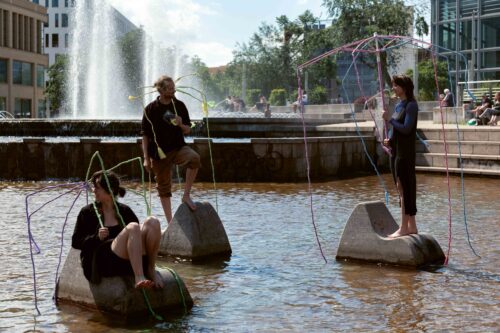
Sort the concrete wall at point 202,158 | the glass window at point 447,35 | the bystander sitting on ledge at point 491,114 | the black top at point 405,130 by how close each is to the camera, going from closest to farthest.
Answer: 1. the black top at point 405,130
2. the concrete wall at point 202,158
3. the bystander sitting on ledge at point 491,114
4. the glass window at point 447,35

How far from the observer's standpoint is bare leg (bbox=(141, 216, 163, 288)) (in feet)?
19.1

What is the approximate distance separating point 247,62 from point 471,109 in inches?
2995

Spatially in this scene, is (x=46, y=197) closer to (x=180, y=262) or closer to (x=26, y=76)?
(x=180, y=262)

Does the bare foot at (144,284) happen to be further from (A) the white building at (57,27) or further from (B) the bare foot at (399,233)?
(A) the white building at (57,27)

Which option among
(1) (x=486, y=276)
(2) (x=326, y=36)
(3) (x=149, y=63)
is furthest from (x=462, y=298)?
(2) (x=326, y=36)

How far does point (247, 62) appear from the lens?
102m

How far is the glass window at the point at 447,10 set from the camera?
62.0m

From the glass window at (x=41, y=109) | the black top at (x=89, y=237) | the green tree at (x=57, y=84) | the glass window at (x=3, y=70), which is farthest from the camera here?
the glass window at (x=41, y=109)

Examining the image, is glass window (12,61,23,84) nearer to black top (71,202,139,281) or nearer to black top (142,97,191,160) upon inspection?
black top (142,97,191,160)

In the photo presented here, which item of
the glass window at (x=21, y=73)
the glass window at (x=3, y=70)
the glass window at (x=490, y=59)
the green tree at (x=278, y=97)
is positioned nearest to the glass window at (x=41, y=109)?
the glass window at (x=21, y=73)

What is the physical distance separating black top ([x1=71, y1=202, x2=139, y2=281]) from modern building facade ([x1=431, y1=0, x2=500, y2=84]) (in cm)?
5227

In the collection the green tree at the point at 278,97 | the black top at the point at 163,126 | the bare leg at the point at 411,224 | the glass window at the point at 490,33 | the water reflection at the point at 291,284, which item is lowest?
the water reflection at the point at 291,284

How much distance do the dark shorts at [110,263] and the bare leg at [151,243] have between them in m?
0.05

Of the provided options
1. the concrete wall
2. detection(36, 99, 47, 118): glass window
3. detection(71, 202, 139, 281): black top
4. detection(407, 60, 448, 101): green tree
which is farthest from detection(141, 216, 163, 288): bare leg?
detection(36, 99, 47, 118): glass window
